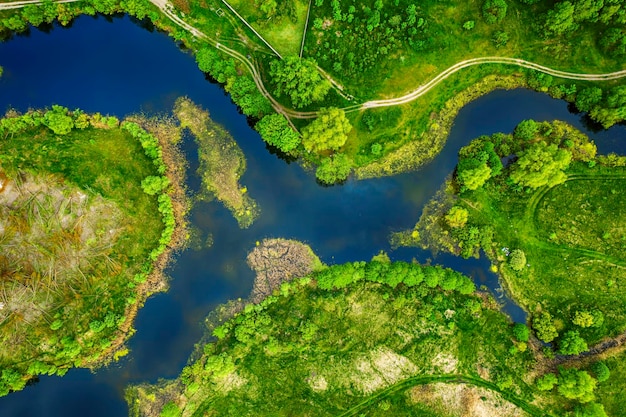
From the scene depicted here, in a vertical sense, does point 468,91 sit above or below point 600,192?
above

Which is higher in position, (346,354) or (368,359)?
(368,359)

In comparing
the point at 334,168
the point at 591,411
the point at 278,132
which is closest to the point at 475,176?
the point at 334,168

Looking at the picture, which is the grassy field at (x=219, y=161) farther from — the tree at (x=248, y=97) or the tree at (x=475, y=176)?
the tree at (x=475, y=176)

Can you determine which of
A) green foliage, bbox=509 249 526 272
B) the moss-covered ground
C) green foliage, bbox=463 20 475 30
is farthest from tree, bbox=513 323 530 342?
green foliage, bbox=463 20 475 30

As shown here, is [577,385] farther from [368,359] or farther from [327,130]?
[327,130]

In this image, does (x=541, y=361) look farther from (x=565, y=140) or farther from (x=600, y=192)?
(x=565, y=140)

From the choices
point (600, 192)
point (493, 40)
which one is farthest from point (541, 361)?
point (493, 40)

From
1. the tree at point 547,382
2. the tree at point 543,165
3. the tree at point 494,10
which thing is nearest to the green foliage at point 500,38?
the tree at point 494,10
